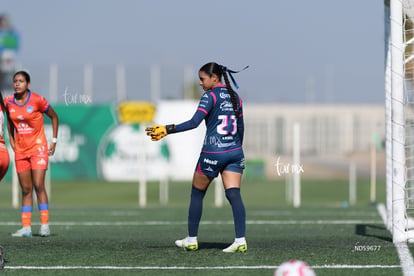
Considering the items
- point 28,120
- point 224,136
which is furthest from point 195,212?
point 28,120

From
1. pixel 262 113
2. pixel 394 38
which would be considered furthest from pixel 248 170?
pixel 394 38

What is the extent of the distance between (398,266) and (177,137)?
31060 mm

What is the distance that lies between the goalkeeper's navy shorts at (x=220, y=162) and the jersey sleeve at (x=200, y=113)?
44 centimetres

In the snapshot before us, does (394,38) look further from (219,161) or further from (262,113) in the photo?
(262,113)

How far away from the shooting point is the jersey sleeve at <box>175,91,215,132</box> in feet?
28.0

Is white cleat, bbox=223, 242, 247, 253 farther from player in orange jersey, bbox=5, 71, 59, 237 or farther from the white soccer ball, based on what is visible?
player in orange jersey, bbox=5, 71, 59, 237

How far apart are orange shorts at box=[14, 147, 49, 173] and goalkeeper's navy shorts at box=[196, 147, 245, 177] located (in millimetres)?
2845

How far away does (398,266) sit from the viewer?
7699 millimetres

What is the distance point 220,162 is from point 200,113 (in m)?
0.56

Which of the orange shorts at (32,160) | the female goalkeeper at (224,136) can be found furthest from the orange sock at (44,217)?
the female goalkeeper at (224,136)

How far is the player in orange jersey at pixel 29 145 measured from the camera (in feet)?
35.6

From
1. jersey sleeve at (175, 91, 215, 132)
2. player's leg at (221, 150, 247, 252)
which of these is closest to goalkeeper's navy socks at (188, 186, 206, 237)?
player's leg at (221, 150, 247, 252)

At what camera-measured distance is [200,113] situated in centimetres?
860

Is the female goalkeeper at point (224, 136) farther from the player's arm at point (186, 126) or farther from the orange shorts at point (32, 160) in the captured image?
the orange shorts at point (32, 160)
